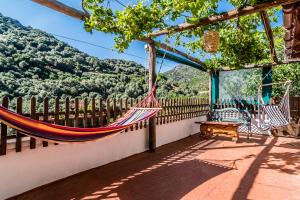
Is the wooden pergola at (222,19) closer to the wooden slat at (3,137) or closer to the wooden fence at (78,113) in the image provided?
the wooden fence at (78,113)

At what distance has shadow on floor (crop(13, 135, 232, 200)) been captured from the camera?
268cm

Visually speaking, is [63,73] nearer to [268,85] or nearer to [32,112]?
[268,85]

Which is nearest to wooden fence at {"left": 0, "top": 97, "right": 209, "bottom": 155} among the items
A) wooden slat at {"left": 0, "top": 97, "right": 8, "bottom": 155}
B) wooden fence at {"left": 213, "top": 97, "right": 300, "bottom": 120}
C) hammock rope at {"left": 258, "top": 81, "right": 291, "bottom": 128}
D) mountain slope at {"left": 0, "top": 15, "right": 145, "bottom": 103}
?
wooden slat at {"left": 0, "top": 97, "right": 8, "bottom": 155}

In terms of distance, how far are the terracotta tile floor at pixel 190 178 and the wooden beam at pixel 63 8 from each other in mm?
2184

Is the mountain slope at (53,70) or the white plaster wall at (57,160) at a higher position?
the mountain slope at (53,70)

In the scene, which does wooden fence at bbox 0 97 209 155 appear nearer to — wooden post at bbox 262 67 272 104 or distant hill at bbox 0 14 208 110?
wooden post at bbox 262 67 272 104

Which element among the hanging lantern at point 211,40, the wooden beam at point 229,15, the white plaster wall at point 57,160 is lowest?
the white plaster wall at point 57,160

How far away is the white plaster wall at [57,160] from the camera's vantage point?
101 inches

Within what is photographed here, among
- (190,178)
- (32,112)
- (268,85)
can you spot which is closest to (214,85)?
(268,85)

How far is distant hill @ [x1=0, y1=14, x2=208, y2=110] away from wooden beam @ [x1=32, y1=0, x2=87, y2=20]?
931cm

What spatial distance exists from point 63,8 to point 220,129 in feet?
15.7

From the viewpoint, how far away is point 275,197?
265cm

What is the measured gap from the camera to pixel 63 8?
113 inches

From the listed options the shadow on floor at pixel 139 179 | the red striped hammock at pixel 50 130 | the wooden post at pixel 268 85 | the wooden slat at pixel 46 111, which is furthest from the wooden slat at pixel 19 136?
the wooden post at pixel 268 85
